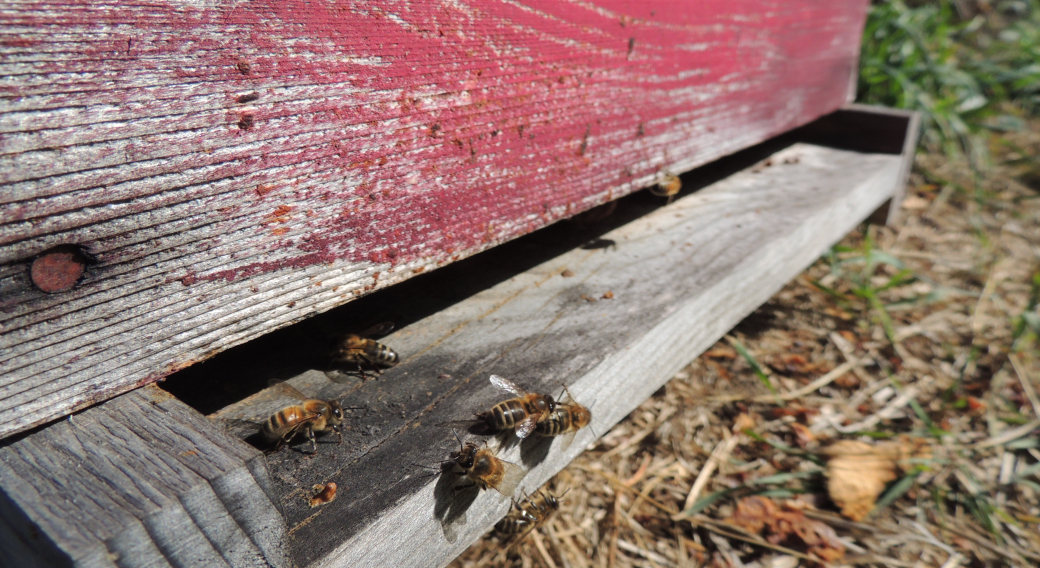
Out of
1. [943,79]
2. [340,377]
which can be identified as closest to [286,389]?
[340,377]

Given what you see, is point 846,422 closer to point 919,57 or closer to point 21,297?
point 21,297

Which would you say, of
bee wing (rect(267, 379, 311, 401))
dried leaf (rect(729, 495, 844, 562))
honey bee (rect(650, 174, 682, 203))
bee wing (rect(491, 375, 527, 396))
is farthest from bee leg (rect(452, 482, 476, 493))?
honey bee (rect(650, 174, 682, 203))

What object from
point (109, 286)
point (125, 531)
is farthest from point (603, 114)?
point (125, 531)

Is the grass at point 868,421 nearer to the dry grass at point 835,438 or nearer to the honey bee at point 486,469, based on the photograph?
the dry grass at point 835,438

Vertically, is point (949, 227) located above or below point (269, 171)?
below

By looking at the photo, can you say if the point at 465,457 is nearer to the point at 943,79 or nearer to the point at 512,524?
the point at 512,524

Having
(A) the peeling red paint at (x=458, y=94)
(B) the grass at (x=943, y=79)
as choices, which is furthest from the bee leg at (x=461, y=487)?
(B) the grass at (x=943, y=79)

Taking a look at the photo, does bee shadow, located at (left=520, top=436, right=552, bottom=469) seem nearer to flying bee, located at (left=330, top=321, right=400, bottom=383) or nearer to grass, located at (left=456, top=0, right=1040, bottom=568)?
flying bee, located at (left=330, top=321, right=400, bottom=383)
